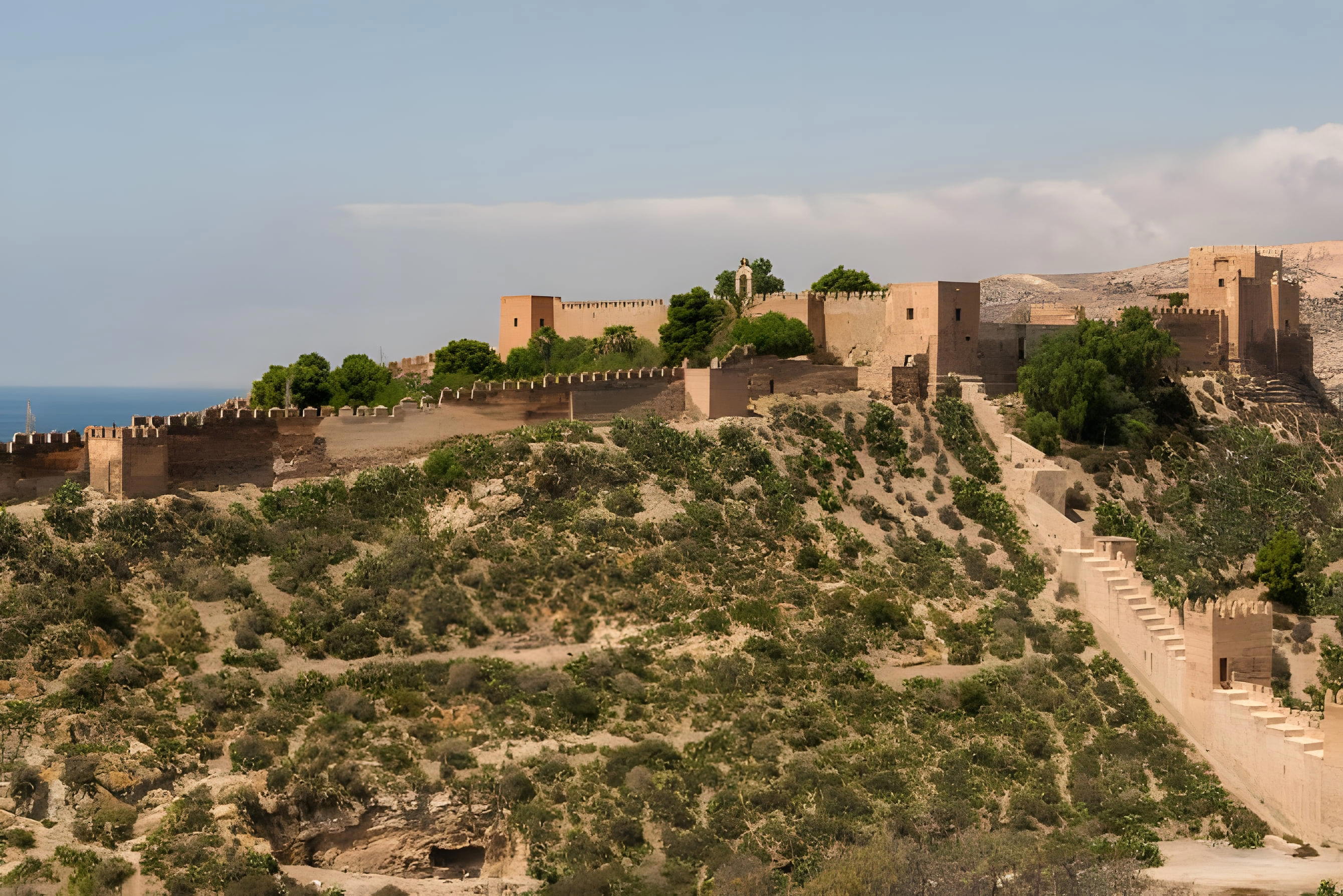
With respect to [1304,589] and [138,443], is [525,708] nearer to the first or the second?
[138,443]

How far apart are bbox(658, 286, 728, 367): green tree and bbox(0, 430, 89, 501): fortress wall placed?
1736cm

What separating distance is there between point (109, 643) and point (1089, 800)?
1754 cm

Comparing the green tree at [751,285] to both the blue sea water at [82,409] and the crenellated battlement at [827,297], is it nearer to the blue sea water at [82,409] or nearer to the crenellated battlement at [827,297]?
the crenellated battlement at [827,297]

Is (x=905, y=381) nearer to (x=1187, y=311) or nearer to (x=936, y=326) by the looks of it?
(x=936, y=326)

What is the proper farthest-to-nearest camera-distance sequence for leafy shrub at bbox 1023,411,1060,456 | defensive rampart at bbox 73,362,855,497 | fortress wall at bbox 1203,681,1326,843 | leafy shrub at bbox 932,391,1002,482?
leafy shrub at bbox 1023,411,1060,456, leafy shrub at bbox 932,391,1002,482, defensive rampart at bbox 73,362,855,497, fortress wall at bbox 1203,681,1326,843

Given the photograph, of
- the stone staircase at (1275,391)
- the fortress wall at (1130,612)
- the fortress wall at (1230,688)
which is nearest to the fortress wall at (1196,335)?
the stone staircase at (1275,391)

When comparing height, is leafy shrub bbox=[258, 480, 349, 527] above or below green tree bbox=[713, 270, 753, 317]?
below

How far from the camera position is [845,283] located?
2028 inches

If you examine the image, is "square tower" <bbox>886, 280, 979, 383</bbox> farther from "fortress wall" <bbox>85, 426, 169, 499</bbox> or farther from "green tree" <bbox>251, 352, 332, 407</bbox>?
"fortress wall" <bbox>85, 426, 169, 499</bbox>

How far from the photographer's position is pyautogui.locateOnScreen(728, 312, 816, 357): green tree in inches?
1825

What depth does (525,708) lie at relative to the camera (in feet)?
105

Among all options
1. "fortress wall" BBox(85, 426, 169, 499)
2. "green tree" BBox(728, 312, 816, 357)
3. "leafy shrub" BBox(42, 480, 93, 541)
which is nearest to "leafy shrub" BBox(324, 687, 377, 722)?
"leafy shrub" BBox(42, 480, 93, 541)

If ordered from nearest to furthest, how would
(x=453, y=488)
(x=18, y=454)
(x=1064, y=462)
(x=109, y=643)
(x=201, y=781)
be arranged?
(x=201, y=781) → (x=109, y=643) → (x=18, y=454) → (x=453, y=488) → (x=1064, y=462)

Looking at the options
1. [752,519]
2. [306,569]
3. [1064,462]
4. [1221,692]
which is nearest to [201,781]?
[306,569]
